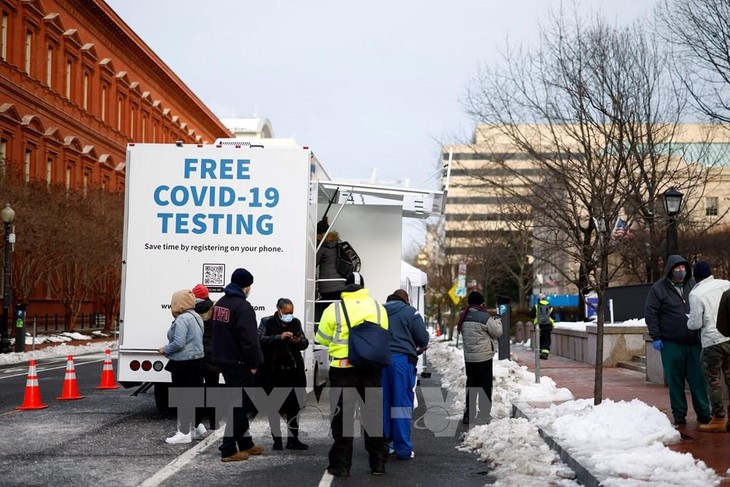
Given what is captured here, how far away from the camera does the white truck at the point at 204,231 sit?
516 inches

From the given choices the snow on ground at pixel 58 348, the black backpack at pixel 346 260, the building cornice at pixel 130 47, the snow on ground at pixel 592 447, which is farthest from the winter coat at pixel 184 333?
the building cornice at pixel 130 47

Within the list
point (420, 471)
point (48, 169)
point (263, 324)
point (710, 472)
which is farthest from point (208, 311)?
point (48, 169)

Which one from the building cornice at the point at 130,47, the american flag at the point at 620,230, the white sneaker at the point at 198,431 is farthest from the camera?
the building cornice at the point at 130,47

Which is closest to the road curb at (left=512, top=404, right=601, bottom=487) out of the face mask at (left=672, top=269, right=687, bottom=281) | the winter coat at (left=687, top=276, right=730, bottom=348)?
the winter coat at (left=687, top=276, right=730, bottom=348)

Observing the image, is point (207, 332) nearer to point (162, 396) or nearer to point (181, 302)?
point (181, 302)

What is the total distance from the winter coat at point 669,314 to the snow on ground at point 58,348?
738 inches

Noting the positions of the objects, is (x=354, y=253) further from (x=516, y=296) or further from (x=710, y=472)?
(x=516, y=296)

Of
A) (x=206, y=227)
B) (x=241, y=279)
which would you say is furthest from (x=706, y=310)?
(x=206, y=227)

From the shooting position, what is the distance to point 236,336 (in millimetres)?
10148

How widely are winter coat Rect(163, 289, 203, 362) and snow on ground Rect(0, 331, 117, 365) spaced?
1638 centimetres

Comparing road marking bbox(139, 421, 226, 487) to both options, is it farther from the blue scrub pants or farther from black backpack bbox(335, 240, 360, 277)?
black backpack bbox(335, 240, 360, 277)

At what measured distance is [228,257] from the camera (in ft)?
43.2

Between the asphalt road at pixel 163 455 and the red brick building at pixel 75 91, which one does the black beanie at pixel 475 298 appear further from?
the red brick building at pixel 75 91

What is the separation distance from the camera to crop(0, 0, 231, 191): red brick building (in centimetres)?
4378
